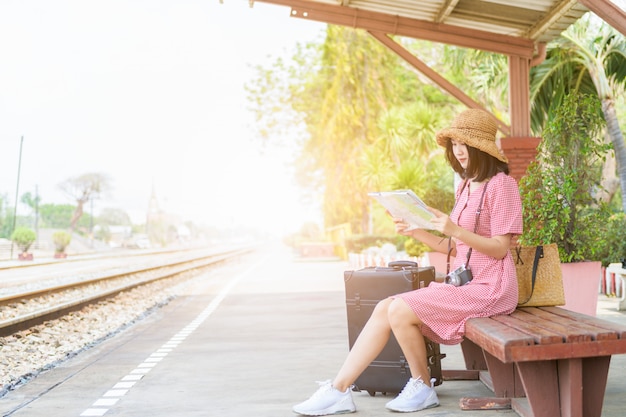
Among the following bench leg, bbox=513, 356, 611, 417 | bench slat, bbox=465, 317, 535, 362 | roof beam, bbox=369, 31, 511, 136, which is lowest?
bench leg, bbox=513, 356, 611, 417

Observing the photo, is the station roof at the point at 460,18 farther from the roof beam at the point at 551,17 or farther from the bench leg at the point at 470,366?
the bench leg at the point at 470,366

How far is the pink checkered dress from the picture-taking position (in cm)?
524

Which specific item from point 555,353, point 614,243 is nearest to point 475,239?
point 555,353

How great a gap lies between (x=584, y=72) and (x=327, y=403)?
588 inches

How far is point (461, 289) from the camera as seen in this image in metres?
5.26

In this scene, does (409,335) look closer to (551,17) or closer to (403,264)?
(403,264)

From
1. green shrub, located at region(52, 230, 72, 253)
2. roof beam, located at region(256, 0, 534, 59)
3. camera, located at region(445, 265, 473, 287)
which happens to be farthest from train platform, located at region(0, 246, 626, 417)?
green shrub, located at region(52, 230, 72, 253)

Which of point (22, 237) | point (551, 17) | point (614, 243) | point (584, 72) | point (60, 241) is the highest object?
point (584, 72)

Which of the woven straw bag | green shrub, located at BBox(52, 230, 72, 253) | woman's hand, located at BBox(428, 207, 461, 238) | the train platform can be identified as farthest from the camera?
green shrub, located at BBox(52, 230, 72, 253)

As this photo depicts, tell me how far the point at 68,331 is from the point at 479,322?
378 inches

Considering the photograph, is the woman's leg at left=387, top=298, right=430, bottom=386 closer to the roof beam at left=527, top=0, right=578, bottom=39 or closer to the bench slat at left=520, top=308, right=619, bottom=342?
the bench slat at left=520, top=308, right=619, bottom=342

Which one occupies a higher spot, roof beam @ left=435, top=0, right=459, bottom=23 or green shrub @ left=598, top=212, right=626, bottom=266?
roof beam @ left=435, top=0, right=459, bottom=23

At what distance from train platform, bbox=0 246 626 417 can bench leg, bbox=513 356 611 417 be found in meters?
0.68

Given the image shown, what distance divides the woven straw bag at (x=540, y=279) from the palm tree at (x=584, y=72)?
→ 12.6 m
